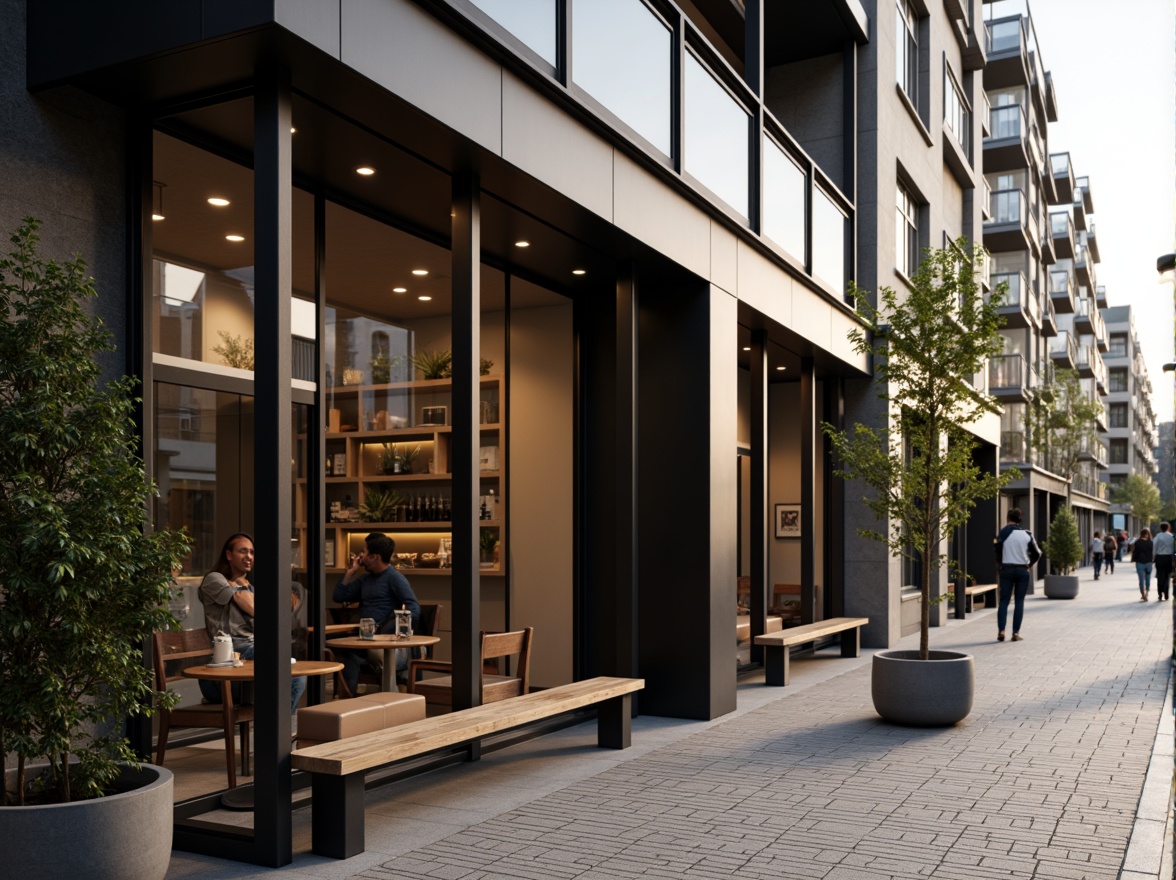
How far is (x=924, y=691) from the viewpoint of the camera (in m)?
10.1

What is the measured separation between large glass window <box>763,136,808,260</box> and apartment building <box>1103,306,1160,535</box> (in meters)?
89.8

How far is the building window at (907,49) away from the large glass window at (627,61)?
960 cm

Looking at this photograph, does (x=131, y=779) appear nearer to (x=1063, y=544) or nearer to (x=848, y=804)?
(x=848, y=804)

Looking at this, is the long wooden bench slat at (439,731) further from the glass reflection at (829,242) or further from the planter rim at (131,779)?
the glass reflection at (829,242)

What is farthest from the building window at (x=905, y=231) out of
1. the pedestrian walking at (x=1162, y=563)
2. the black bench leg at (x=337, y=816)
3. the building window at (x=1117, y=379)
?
the building window at (x=1117, y=379)

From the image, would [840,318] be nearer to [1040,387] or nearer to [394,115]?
[394,115]

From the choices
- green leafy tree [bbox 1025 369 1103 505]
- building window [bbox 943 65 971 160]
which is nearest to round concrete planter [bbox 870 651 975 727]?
building window [bbox 943 65 971 160]

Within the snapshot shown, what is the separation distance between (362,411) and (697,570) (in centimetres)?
339

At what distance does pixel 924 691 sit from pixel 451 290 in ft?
17.9

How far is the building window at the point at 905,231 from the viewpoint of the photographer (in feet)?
59.9

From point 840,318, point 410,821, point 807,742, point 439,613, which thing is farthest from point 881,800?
point 840,318

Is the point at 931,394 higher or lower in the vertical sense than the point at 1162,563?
higher

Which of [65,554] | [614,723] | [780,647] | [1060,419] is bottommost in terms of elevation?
[614,723]

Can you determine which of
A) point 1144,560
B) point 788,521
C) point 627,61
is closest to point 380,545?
point 627,61
